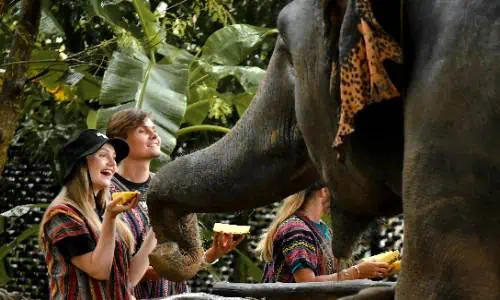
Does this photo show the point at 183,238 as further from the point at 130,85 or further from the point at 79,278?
the point at 130,85

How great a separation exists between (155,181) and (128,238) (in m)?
1.54

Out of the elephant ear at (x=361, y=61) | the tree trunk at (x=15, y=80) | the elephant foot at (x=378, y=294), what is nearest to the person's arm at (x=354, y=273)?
the elephant foot at (x=378, y=294)

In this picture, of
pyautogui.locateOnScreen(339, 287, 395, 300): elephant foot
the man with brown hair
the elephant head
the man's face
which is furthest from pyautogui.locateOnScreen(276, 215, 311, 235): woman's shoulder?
pyautogui.locateOnScreen(339, 287, 395, 300): elephant foot

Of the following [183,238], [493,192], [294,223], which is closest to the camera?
[493,192]

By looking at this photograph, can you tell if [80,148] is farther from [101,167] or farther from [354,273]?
[354,273]

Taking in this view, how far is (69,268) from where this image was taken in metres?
4.98

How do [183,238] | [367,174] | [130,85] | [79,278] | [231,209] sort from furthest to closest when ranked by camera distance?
1. [130,85]
2. [79,278]
3. [183,238]
4. [231,209]
5. [367,174]

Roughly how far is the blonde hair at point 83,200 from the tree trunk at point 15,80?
2722 millimetres

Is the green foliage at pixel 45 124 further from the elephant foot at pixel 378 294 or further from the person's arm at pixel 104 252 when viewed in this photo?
the elephant foot at pixel 378 294

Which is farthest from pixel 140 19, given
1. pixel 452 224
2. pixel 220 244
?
pixel 452 224

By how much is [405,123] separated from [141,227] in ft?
9.24

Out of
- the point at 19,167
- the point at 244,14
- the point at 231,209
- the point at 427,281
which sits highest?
the point at 427,281

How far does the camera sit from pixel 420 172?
2.61 meters

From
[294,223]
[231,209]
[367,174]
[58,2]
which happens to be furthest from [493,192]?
[58,2]
